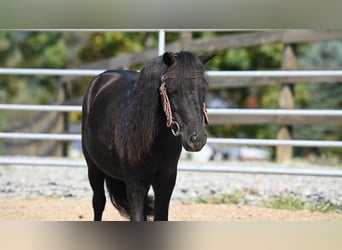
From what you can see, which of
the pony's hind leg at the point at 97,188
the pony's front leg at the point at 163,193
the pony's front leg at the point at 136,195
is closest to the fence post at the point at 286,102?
the pony's hind leg at the point at 97,188

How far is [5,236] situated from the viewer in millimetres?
1841

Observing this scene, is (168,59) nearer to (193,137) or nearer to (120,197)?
(193,137)

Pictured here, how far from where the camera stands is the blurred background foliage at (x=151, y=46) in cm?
1444

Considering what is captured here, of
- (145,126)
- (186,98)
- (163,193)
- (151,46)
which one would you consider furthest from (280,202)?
(151,46)

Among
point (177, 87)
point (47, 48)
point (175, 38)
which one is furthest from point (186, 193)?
point (47, 48)

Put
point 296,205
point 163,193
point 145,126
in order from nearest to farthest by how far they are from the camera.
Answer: point 145,126
point 163,193
point 296,205

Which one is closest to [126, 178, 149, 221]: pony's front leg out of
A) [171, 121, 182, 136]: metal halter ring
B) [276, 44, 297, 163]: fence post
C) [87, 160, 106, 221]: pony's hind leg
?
[171, 121, 182, 136]: metal halter ring

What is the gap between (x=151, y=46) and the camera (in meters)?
14.4

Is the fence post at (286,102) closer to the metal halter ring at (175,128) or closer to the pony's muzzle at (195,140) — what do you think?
the metal halter ring at (175,128)

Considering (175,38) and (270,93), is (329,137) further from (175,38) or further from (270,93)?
(175,38)

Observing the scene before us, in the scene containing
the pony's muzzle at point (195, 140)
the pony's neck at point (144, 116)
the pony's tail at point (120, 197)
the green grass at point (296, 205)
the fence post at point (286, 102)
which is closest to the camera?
the pony's muzzle at point (195, 140)

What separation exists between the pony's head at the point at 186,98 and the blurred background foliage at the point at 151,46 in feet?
35.6

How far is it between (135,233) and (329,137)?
13.1 m

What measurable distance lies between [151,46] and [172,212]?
390 inches
